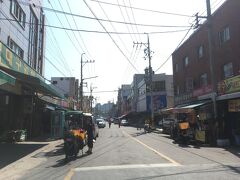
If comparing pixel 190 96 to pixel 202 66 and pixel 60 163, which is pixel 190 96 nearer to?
pixel 202 66

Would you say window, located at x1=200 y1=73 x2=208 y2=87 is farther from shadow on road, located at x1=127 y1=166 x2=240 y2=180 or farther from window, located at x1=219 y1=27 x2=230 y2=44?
shadow on road, located at x1=127 y1=166 x2=240 y2=180

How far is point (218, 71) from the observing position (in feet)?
109

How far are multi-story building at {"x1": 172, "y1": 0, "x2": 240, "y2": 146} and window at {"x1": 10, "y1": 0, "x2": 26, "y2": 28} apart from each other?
1447cm

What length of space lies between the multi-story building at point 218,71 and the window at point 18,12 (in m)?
14.5

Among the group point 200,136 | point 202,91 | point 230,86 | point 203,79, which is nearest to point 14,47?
point 200,136

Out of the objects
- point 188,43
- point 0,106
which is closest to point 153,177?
point 0,106

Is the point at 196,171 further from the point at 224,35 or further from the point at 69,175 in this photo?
the point at 224,35

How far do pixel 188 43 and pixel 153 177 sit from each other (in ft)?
108

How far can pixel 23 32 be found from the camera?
30.8m

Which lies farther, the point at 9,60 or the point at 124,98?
the point at 124,98

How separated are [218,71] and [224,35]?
3.18m

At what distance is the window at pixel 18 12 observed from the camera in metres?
27.1

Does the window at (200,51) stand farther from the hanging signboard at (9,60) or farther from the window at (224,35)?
the hanging signboard at (9,60)

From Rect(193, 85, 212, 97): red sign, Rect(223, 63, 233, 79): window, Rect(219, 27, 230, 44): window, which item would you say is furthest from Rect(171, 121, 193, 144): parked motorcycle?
Rect(219, 27, 230, 44): window
